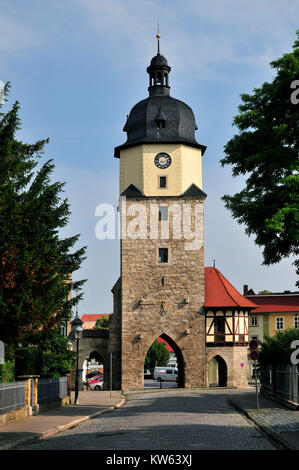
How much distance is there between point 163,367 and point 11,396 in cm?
5016

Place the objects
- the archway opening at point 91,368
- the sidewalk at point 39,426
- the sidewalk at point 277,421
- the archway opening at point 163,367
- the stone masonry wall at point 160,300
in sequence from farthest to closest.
A: the archway opening at point 91,368
the archway opening at point 163,367
the stone masonry wall at point 160,300
the sidewalk at point 39,426
the sidewalk at point 277,421

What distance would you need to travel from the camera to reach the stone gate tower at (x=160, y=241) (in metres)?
42.6

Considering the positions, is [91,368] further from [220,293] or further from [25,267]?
[25,267]

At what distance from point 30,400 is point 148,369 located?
67.0 meters

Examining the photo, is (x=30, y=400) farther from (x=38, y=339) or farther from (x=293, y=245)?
(x=293, y=245)

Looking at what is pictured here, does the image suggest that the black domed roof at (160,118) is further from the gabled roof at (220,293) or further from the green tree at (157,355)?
the green tree at (157,355)

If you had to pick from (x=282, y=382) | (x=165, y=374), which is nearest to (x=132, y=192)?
(x=282, y=382)

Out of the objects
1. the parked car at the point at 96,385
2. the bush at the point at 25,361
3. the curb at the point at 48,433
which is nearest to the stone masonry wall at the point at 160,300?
the parked car at the point at 96,385

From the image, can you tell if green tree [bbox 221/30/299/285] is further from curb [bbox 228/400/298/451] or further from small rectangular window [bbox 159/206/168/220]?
small rectangular window [bbox 159/206/168/220]

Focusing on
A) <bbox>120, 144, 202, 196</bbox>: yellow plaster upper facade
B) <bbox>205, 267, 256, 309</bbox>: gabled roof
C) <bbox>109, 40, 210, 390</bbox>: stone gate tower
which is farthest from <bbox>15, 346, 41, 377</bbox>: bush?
<bbox>120, 144, 202, 196</bbox>: yellow plaster upper facade

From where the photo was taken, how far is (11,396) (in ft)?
55.1

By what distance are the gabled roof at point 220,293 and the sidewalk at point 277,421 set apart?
1996cm

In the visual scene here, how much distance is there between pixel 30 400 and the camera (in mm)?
19312

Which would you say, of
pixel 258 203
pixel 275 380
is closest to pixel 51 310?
pixel 258 203
